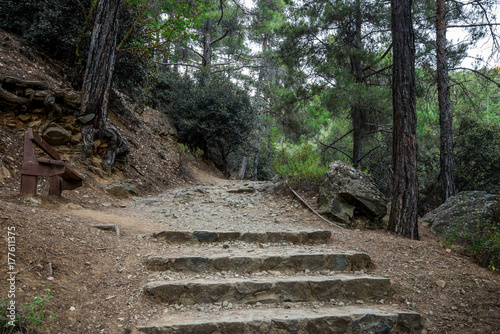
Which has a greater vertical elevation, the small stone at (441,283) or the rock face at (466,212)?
the rock face at (466,212)

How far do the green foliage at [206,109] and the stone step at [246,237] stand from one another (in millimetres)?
8588

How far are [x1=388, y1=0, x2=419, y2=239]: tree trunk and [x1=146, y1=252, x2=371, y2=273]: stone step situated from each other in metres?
1.78

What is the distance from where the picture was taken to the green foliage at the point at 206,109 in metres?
12.3

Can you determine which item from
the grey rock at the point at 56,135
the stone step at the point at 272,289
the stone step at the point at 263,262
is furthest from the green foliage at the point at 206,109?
the stone step at the point at 272,289

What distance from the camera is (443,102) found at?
7.52m

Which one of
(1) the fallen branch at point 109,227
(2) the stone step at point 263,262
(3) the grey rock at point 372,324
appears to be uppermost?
(1) the fallen branch at point 109,227

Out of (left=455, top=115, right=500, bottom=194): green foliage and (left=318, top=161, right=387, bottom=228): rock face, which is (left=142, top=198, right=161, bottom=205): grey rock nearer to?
(left=318, top=161, right=387, bottom=228): rock face

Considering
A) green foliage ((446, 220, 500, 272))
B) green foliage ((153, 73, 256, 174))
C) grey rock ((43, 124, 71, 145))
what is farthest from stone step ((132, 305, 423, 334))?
green foliage ((153, 73, 256, 174))

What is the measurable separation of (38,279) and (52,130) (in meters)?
4.58

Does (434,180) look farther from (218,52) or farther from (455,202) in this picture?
(218,52)

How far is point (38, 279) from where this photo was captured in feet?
7.63

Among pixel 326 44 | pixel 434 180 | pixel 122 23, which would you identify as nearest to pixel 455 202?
pixel 434 180

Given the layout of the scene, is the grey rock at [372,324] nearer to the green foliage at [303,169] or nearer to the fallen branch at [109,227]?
the fallen branch at [109,227]

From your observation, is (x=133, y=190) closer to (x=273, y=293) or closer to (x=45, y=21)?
(x=45, y=21)
